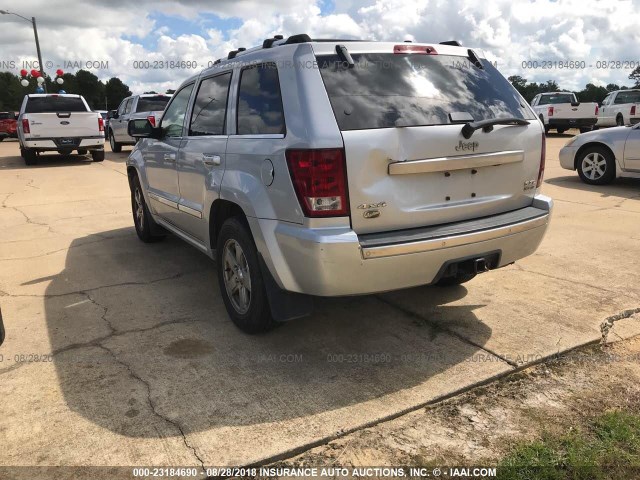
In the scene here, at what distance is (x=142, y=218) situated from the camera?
6305 millimetres

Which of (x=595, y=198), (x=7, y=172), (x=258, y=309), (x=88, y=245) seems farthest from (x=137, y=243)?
(x=7, y=172)

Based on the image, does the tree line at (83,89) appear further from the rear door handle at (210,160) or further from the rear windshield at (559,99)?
the rear door handle at (210,160)

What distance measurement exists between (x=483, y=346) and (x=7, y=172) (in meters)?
13.9

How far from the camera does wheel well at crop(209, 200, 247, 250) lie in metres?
3.77

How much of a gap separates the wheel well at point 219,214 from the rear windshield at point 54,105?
1274 cm

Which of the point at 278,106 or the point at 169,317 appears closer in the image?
the point at 278,106

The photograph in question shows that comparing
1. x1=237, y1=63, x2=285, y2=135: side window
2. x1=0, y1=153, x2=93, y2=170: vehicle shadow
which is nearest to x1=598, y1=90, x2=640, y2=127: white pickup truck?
x1=0, y1=153, x2=93, y2=170: vehicle shadow

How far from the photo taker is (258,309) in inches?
141

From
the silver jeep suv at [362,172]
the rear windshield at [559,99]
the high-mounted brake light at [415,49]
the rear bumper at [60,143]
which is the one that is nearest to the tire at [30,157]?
the rear bumper at [60,143]

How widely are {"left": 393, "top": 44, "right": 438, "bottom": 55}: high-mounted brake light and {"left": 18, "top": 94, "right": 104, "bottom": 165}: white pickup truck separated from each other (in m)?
13.4

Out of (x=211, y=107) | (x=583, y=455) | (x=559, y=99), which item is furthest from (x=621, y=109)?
(x=583, y=455)

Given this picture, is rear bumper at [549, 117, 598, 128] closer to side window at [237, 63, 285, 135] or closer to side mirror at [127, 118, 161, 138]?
side mirror at [127, 118, 161, 138]

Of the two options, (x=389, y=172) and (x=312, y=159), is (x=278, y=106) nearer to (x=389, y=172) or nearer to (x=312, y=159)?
(x=312, y=159)

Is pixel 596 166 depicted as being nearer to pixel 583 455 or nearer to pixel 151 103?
pixel 583 455
